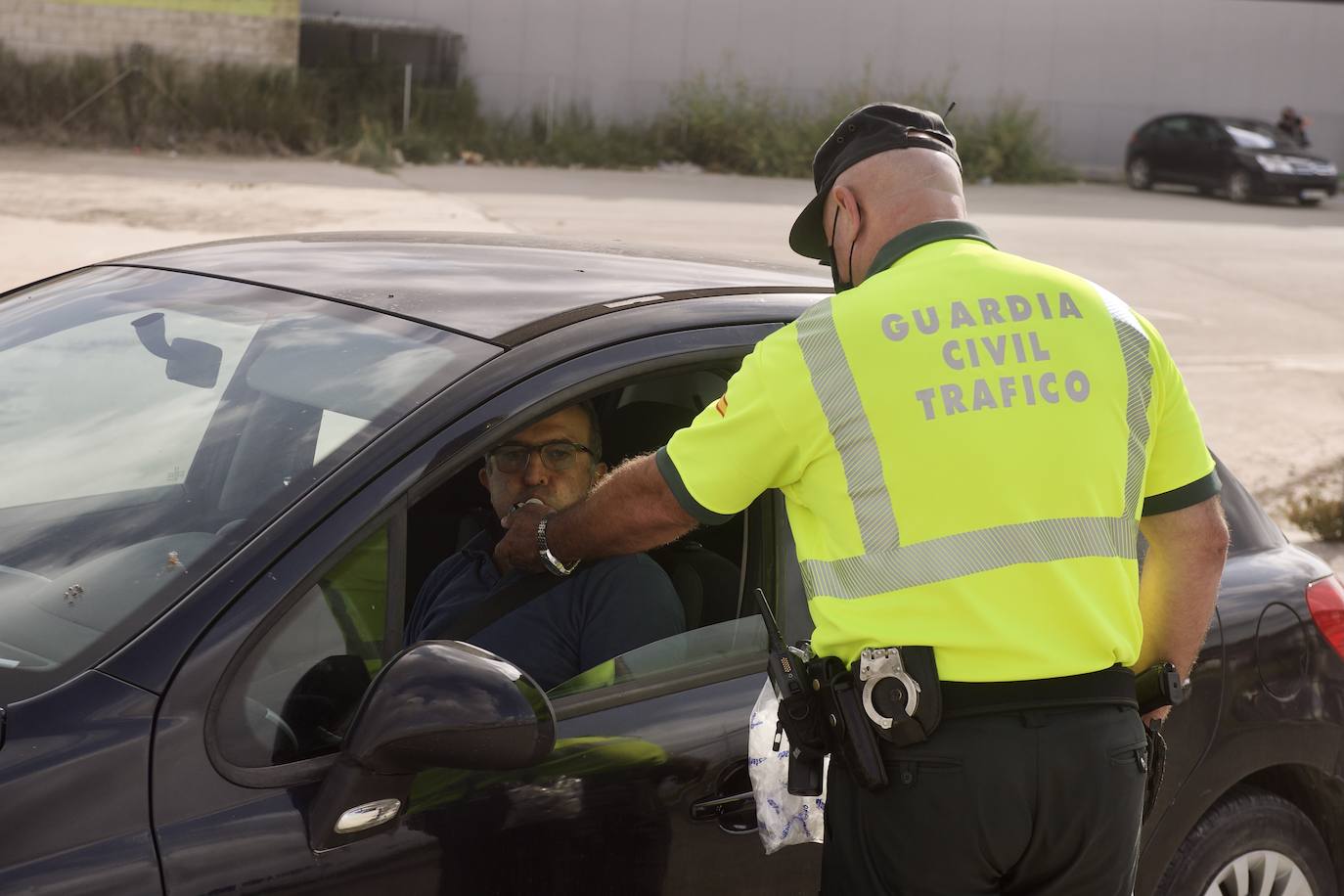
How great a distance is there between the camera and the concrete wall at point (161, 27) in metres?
25.0

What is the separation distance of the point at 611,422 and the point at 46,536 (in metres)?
1.14

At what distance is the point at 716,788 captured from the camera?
2338mm

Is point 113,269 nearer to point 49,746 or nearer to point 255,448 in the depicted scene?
point 255,448

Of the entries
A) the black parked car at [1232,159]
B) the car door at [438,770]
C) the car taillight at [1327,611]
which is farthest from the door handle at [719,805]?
the black parked car at [1232,159]

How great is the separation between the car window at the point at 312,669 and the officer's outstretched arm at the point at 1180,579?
1.23m

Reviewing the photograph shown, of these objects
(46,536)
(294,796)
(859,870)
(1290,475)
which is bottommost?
(1290,475)

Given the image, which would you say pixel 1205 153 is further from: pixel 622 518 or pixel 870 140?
pixel 622 518

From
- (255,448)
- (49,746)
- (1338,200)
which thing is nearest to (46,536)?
(255,448)

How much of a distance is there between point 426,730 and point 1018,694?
0.82 meters

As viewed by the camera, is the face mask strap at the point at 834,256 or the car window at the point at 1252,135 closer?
the face mask strap at the point at 834,256

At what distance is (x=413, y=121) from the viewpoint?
26.8m

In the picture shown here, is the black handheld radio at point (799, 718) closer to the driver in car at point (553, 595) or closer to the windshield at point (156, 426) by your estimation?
the driver in car at point (553, 595)

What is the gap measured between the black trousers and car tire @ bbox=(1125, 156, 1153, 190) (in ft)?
98.4

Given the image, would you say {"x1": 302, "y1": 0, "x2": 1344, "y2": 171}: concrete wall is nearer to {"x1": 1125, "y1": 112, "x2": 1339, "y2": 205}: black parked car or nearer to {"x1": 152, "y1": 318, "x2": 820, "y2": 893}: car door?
{"x1": 1125, "y1": 112, "x2": 1339, "y2": 205}: black parked car
